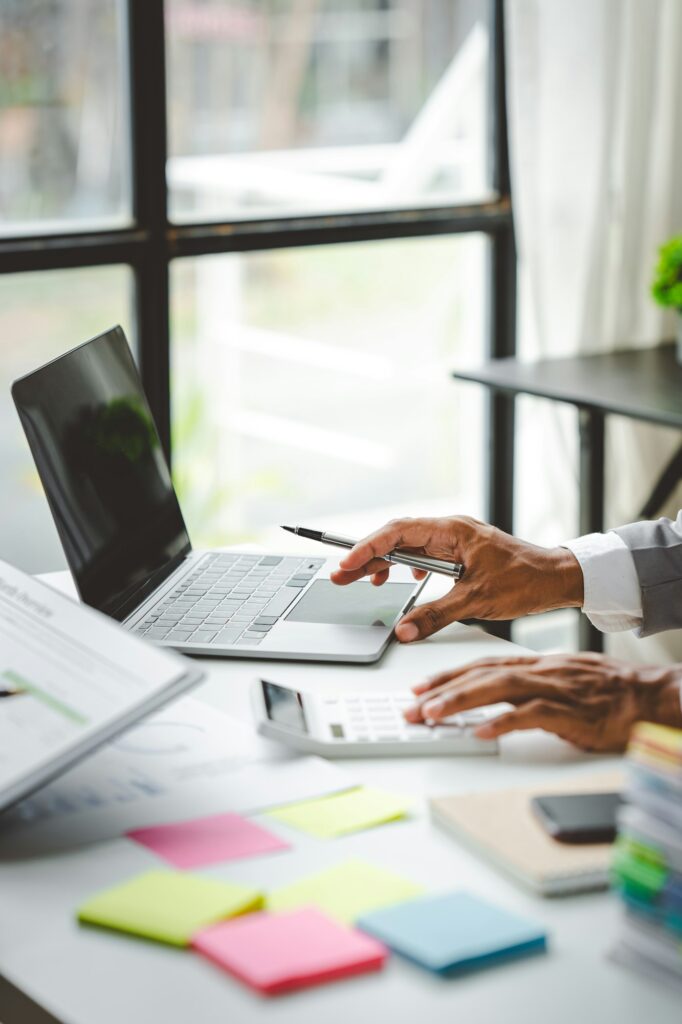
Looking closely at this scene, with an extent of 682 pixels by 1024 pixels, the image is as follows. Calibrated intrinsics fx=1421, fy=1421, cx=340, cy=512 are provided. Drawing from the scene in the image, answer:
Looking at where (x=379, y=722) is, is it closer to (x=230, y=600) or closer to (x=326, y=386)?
(x=230, y=600)

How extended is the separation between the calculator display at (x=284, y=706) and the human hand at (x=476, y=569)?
0.23 meters

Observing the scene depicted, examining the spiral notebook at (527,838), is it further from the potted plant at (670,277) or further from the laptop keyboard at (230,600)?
the potted plant at (670,277)

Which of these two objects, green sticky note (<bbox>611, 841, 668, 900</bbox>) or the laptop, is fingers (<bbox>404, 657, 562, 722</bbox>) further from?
green sticky note (<bbox>611, 841, 668, 900</bbox>)

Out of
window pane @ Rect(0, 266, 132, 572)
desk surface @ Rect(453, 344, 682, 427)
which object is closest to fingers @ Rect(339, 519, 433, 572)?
desk surface @ Rect(453, 344, 682, 427)

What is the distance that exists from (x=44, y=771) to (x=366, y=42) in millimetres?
2074

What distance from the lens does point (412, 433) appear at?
2.94 meters

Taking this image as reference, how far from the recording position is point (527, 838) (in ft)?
2.94

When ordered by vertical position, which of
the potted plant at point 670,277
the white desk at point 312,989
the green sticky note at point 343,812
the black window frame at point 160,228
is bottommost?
the white desk at point 312,989

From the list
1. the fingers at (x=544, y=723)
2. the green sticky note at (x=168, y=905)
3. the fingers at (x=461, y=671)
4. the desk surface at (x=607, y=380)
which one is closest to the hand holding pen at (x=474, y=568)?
the fingers at (x=461, y=671)

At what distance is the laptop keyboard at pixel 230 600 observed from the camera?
1.32 meters

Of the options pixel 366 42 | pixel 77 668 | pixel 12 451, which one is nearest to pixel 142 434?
pixel 77 668

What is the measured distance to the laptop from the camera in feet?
4.15

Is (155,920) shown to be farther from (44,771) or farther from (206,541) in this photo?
(206,541)

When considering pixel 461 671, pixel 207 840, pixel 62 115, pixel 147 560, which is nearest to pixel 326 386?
pixel 62 115
